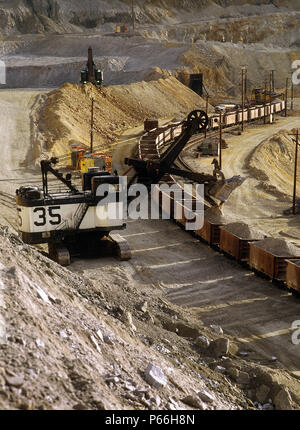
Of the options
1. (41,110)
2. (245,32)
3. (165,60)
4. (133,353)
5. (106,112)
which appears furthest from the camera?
(245,32)

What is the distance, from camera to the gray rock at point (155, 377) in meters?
10.4

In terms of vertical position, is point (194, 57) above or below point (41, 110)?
above

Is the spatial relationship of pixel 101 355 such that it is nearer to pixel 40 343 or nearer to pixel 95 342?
pixel 95 342

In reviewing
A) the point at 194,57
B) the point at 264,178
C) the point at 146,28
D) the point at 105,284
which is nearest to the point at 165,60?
the point at 194,57

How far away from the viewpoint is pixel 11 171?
37531 mm

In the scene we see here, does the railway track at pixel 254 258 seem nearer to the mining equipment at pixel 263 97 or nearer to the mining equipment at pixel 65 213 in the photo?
the mining equipment at pixel 65 213

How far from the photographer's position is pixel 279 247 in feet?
73.0

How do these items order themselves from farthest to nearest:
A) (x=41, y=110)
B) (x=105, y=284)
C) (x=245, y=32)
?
(x=245, y=32)
(x=41, y=110)
(x=105, y=284)

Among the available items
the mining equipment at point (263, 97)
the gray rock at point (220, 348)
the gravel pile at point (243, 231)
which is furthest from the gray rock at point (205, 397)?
the mining equipment at point (263, 97)

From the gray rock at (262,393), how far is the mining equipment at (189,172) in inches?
632

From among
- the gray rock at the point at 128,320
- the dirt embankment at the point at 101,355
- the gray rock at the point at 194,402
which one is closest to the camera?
the dirt embankment at the point at 101,355

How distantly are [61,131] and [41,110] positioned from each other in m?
7.38

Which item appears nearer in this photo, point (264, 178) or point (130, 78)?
point (264, 178)

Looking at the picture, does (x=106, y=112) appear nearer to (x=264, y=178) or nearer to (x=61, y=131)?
(x=61, y=131)
